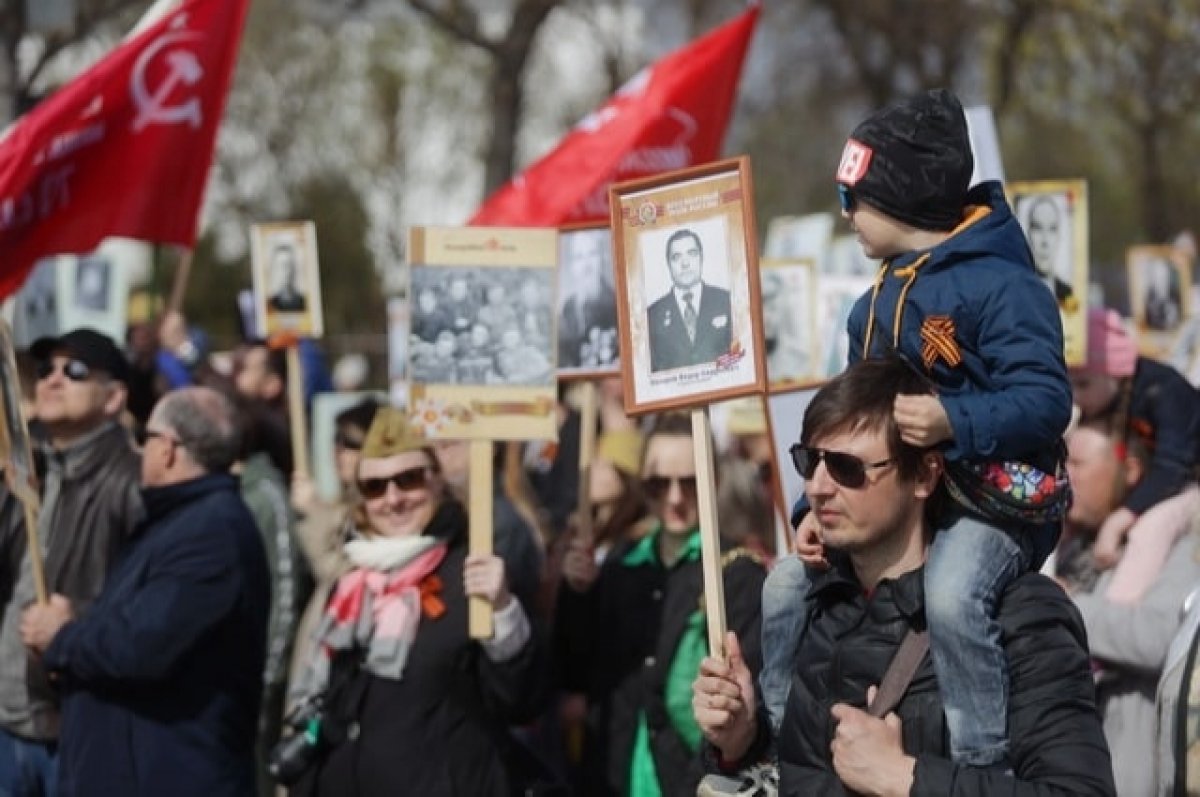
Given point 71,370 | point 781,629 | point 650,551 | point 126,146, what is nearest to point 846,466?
point 781,629

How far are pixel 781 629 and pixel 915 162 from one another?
3.11 ft

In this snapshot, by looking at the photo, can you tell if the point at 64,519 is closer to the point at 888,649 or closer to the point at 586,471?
the point at 586,471

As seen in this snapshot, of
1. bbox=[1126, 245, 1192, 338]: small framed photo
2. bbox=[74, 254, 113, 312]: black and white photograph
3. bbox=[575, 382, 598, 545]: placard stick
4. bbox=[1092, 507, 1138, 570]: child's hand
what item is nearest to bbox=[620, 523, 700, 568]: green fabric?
bbox=[575, 382, 598, 545]: placard stick

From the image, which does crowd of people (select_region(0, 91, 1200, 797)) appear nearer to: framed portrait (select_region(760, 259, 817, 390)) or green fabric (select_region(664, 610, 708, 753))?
green fabric (select_region(664, 610, 708, 753))

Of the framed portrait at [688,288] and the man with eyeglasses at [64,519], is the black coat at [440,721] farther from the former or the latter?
the framed portrait at [688,288]

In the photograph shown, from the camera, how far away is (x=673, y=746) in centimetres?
612

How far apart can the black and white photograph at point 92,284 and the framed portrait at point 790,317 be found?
414 cm

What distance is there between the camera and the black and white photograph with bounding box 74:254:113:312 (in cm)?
1144

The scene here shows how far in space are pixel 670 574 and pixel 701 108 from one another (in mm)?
3049

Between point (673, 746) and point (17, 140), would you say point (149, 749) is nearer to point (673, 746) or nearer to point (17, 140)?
point (673, 746)

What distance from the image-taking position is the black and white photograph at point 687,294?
4617 mm

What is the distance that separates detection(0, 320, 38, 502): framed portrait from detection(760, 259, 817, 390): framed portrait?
3406mm

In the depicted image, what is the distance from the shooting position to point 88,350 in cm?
712

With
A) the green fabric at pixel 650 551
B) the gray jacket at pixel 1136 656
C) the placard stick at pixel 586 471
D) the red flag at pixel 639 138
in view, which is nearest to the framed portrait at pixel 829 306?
the red flag at pixel 639 138
